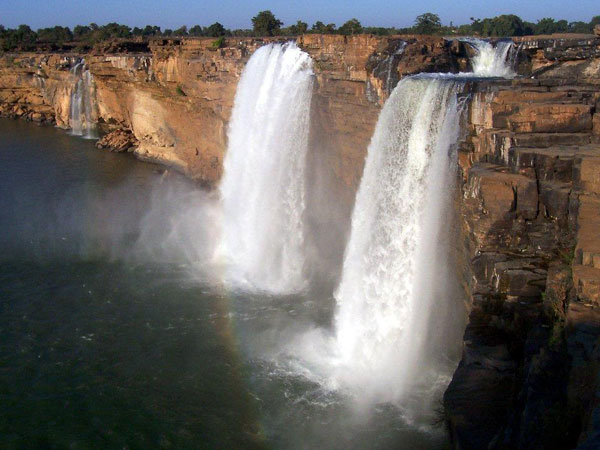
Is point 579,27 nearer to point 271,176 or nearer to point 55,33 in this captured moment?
point 271,176

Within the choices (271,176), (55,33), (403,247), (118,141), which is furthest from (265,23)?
(55,33)

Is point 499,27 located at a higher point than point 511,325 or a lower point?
higher

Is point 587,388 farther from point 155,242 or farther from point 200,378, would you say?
point 155,242

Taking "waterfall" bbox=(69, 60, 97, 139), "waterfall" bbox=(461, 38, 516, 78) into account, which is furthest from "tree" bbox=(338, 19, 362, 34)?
"waterfall" bbox=(69, 60, 97, 139)

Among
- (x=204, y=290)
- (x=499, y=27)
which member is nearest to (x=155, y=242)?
(x=204, y=290)

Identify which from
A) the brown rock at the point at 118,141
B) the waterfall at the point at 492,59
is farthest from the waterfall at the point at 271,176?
the brown rock at the point at 118,141

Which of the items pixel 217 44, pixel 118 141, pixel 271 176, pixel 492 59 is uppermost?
pixel 217 44
